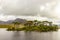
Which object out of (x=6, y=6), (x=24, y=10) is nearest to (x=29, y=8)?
(x=24, y=10)

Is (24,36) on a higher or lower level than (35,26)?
lower

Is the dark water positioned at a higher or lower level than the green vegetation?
lower

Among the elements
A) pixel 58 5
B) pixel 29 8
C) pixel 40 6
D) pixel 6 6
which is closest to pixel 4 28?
pixel 6 6

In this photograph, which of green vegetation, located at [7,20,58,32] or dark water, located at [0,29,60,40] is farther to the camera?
green vegetation, located at [7,20,58,32]

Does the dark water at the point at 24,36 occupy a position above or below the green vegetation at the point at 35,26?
below

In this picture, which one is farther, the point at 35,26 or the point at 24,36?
the point at 35,26

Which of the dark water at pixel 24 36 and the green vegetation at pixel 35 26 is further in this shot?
the green vegetation at pixel 35 26

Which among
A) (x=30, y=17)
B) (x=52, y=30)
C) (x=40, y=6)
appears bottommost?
(x=52, y=30)

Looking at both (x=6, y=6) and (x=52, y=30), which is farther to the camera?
(x=52, y=30)

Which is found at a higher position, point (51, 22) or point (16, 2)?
point (16, 2)

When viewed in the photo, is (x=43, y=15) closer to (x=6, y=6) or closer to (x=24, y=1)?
(x=24, y=1)
